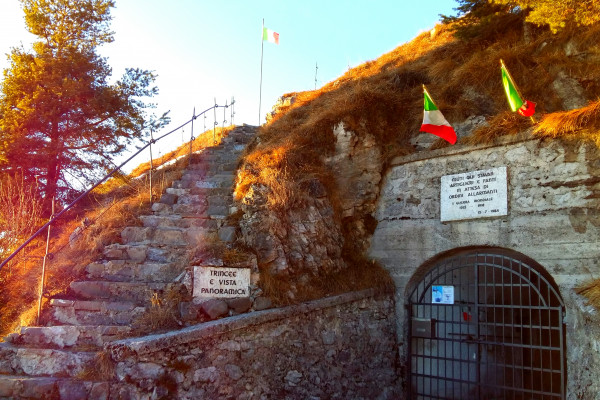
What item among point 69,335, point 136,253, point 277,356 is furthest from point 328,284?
point 69,335

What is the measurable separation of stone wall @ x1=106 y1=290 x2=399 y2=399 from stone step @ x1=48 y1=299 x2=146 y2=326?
71 centimetres

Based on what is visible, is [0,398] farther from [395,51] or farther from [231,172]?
[395,51]

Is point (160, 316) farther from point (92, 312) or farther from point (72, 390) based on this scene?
point (72, 390)

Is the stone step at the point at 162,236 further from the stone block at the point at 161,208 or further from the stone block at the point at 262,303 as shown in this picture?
the stone block at the point at 262,303

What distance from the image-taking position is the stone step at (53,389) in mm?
5000

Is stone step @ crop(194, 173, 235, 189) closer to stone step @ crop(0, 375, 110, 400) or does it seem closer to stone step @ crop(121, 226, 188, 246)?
stone step @ crop(121, 226, 188, 246)

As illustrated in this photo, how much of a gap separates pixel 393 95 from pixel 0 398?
792cm

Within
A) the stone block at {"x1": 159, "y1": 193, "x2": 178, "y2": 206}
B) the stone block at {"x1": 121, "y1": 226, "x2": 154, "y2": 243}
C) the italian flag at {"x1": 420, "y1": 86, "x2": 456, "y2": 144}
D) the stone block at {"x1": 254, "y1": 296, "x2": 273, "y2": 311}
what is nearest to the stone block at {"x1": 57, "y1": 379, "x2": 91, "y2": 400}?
the stone block at {"x1": 254, "y1": 296, "x2": 273, "y2": 311}

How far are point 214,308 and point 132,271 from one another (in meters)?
1.40

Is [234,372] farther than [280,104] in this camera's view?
No

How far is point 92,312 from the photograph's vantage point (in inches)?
236

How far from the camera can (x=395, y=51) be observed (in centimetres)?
1432

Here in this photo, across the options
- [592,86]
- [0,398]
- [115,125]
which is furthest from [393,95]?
Result: [0,398]

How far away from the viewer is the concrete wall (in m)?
6.37
